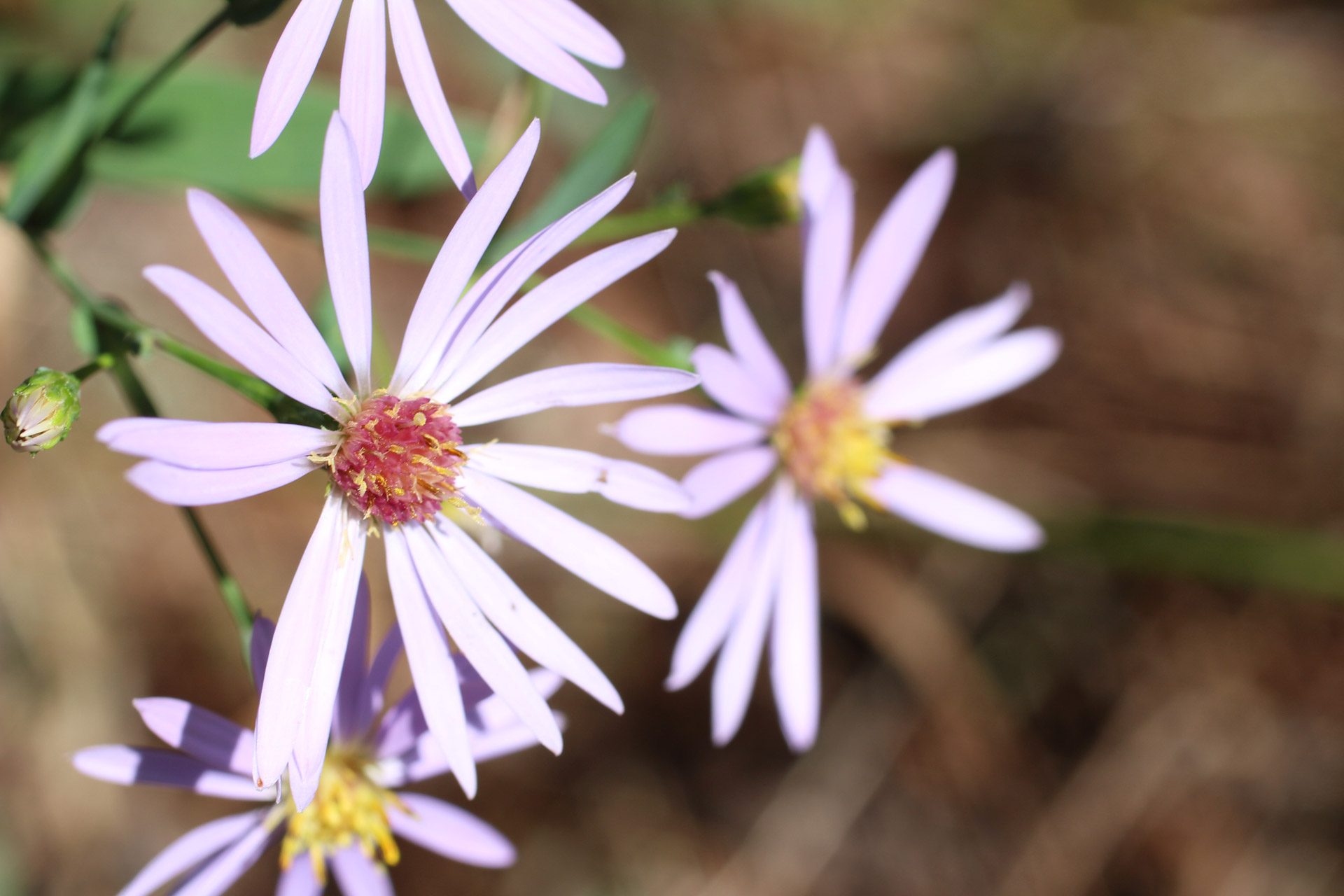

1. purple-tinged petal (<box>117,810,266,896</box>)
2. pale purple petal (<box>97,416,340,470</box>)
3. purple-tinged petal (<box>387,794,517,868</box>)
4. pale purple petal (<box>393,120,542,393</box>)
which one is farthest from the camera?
purple-tinged petal (<box>387,794,517,868</box>)

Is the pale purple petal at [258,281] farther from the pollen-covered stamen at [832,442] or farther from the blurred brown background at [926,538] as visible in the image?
the blurred brown background at [926,538]

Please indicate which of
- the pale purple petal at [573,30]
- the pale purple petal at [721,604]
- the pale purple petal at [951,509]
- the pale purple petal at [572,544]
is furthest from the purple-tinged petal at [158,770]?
the pale purple petal at [951,509]

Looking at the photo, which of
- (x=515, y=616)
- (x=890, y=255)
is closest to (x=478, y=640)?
(x=515, y=616)

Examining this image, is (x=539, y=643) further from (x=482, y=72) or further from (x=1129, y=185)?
(x=1129, y=185)

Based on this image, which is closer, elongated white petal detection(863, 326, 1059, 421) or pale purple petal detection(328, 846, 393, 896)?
pale purple petal detection(328, 846, 393, 896)

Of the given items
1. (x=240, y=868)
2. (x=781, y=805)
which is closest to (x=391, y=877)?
(x=781, y=805)

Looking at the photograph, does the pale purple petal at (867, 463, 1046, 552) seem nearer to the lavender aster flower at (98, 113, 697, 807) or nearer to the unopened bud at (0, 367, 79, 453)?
the lavender aster flower at (98, 113, 697, 807)

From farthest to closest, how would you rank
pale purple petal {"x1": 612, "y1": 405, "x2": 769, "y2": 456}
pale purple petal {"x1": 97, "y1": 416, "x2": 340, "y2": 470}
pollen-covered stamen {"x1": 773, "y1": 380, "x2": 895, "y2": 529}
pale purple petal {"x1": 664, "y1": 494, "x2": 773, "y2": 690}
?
pollen-covered stamen {"x1": 773, "y1": 380, "x2": 895, "y2": 529} < pale purple petal {"x1": 664, "y1": 494, "x2": 773, "y2": 690} < pale purple petal {"x1": 612, "y1": 405, "x2": 769, "y2": 456} < pale purple petal {"x1": 97, "y1": 416, "x2": 340, "y2": 470}

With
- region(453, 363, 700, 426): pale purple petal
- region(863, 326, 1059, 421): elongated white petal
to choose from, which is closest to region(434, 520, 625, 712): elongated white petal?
region(453, 363, 700, 426): pale purple petal
